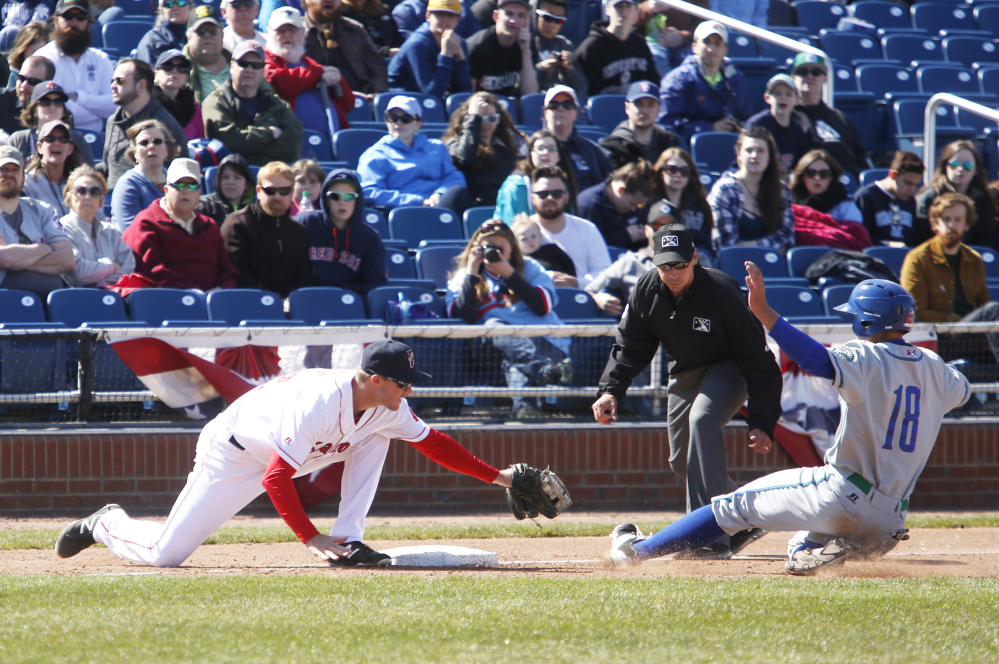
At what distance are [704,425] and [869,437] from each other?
93 cm

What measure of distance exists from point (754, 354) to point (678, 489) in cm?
247

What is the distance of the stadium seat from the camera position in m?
7.49

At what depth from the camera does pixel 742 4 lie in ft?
45.2

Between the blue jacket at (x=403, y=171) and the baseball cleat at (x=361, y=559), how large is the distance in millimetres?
4675

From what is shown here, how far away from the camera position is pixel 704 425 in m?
5.52

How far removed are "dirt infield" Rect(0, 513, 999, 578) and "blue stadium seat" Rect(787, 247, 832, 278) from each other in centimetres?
313

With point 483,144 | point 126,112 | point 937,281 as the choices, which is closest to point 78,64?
point 126,112

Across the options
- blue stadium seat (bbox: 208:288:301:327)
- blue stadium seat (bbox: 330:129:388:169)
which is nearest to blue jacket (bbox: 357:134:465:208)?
blue stadium seat (bbox: 330:129:388:169)

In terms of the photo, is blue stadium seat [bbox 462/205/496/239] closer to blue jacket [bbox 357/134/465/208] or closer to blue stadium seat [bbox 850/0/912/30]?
blue jacket [bbox 357/134/465/208]

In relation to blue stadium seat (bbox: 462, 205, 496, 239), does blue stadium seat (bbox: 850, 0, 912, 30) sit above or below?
above

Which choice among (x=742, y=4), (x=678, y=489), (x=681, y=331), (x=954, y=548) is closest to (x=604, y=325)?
(x=678, y=489)

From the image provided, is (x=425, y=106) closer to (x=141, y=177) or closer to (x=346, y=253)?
(x=346, y=253)

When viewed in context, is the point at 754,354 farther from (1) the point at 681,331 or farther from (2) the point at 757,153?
(2) the point at 757,153

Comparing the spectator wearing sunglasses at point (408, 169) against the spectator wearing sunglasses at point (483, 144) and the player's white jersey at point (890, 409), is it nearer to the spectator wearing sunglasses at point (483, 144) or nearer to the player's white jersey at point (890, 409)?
the spectator wearing sunglasses at point (483, 144)
